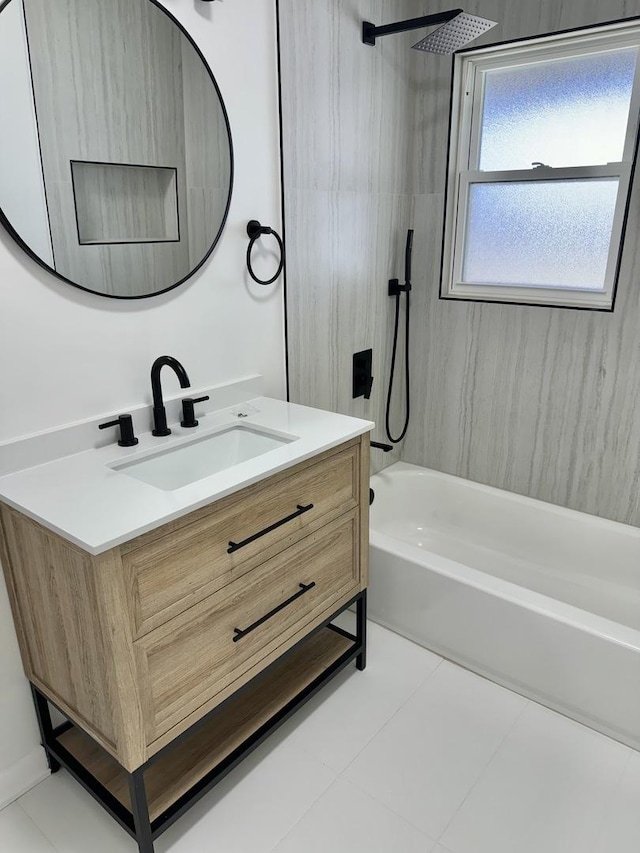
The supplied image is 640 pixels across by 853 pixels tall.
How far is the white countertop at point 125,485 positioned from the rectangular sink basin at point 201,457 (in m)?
0.02

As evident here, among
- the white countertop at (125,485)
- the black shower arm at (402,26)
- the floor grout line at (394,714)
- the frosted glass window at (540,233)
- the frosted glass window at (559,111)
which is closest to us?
the white countertop at (125,485)

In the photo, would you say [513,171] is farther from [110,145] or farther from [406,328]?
[110,145]

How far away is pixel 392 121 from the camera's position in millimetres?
2424

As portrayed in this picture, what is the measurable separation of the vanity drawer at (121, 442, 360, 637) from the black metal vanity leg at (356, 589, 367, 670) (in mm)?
406

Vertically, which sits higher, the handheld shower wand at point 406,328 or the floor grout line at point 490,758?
the handheld shower wand at point 406,328

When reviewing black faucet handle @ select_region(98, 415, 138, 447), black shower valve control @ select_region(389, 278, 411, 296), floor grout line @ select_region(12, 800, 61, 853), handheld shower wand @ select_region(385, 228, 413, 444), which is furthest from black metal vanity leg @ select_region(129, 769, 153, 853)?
black shower valve control @ select_region(389, 278, 411, 296)

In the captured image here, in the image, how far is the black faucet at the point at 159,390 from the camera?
1573 mm

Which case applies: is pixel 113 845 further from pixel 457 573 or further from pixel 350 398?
pixel 350 398

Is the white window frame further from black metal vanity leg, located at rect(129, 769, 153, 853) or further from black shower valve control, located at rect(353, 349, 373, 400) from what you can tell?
black metal vanity leg, located at rect(129, 769, 153, 853)

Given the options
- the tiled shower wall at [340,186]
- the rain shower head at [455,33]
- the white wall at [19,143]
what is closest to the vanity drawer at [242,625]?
the tiled shower wall at [340,186]

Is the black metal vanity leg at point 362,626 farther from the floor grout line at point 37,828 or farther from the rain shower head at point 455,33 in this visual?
the rain shower head at point 455,33

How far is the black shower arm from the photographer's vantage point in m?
1.91

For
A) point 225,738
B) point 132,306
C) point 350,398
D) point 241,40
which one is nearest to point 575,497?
point 350,398

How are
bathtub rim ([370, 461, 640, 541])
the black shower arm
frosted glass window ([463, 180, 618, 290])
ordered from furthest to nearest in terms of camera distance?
bathtub rim ([370, 461, 640, 541]) → frosted glass window ([463, 180, 618, 290]) → the black shower arm
